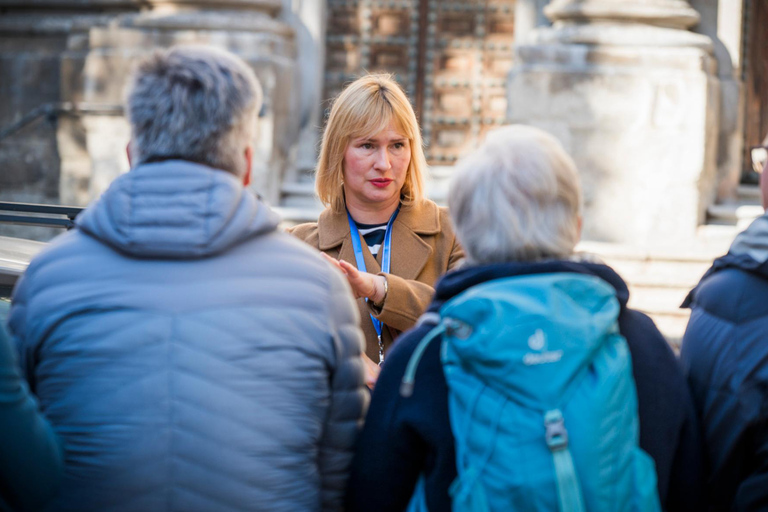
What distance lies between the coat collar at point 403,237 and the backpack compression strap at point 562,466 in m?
1.44

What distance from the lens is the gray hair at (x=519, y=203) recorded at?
83.8 inches

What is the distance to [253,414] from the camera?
1.99 meters

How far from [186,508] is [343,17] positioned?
315 inches

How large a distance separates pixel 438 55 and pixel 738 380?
7.44 m

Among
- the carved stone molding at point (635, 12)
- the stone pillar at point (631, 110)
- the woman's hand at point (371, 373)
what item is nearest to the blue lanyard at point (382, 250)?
the woman's hand at point (371, 373)

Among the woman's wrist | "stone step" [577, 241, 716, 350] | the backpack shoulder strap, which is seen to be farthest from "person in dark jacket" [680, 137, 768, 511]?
"stone step" [577, 241, 716, 350]

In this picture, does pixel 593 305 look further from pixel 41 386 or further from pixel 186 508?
pixel 41 386

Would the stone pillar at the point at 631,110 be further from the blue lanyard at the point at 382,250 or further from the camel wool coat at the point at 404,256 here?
the blue lanyard at the point at 382,250

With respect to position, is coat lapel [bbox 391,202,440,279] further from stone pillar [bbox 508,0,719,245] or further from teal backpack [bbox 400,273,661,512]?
stone pillar [bbox 508,0,719,245]

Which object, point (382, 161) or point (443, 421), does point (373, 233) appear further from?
point (443, 421)

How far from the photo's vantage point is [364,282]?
311cm

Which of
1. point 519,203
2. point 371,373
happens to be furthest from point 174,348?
point 371,373

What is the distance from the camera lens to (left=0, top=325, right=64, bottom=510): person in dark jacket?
1.81 m

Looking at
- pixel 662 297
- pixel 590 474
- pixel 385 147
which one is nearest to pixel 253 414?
pixel 590 474
